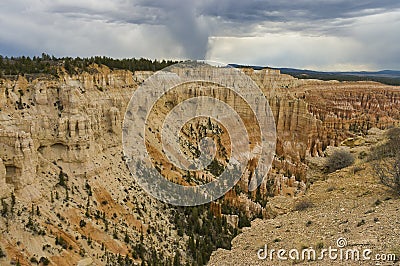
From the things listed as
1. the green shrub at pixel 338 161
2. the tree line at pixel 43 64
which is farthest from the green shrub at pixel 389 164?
the tree line at pixel 43 64

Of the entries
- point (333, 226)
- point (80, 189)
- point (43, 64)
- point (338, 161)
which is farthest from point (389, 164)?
point (43, 64)

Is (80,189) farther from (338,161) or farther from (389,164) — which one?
(389,164)

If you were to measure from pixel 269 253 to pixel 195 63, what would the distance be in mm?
48382

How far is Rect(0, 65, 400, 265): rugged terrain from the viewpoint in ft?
53.3

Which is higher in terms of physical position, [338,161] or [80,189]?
[338,161]

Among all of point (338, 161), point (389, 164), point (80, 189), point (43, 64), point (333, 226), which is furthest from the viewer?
point (43, 64)

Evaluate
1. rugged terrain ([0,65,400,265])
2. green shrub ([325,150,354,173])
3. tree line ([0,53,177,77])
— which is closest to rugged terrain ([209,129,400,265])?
rugged terrain ([0,65,400,265])

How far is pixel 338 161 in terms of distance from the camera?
19.4m

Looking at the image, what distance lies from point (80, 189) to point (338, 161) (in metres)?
15.0

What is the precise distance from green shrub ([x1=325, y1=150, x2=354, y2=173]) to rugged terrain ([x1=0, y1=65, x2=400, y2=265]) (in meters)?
1.28

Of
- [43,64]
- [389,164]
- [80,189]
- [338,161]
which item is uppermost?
[43,64]

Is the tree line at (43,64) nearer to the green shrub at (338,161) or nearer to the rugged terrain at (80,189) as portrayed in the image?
the rugged terrain at (80,189)

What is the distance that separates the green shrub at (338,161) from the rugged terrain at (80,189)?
1283 millimetres

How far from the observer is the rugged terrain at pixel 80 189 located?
16250mm
